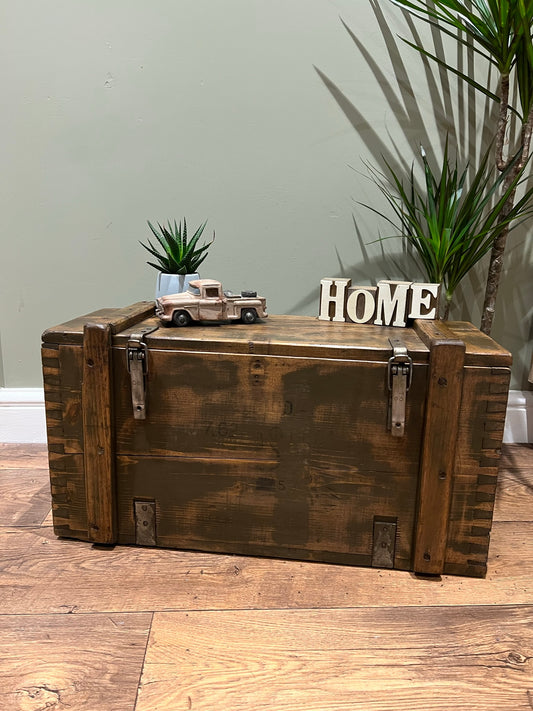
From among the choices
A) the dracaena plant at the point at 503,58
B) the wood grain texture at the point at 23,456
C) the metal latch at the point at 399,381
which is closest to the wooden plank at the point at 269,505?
the metal latch at the point at 399,381

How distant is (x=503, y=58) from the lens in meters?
1.40

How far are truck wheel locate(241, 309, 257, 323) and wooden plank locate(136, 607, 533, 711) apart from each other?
0.69 m

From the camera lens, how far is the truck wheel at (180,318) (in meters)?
1.33

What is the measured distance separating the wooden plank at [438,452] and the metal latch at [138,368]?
2.05ft

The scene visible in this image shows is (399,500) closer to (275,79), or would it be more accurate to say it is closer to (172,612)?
(172,612)

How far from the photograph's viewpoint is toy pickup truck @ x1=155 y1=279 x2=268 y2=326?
1.32 metres

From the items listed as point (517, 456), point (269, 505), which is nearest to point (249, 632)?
point (269, 505)

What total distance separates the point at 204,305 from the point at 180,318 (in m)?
0.07

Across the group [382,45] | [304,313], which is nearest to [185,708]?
[304,313]

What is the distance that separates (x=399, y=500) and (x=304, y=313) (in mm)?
781

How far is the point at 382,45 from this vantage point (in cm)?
164

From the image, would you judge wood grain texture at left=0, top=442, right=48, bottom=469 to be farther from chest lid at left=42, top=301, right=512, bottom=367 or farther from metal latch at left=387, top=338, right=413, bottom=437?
metal latch at left=387, top=338, right=413, bottom=437

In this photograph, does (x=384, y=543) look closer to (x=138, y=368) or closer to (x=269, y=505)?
(x=269, y=505)

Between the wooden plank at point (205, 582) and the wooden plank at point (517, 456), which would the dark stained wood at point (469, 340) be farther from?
the wooden plank at point (517, 456)
